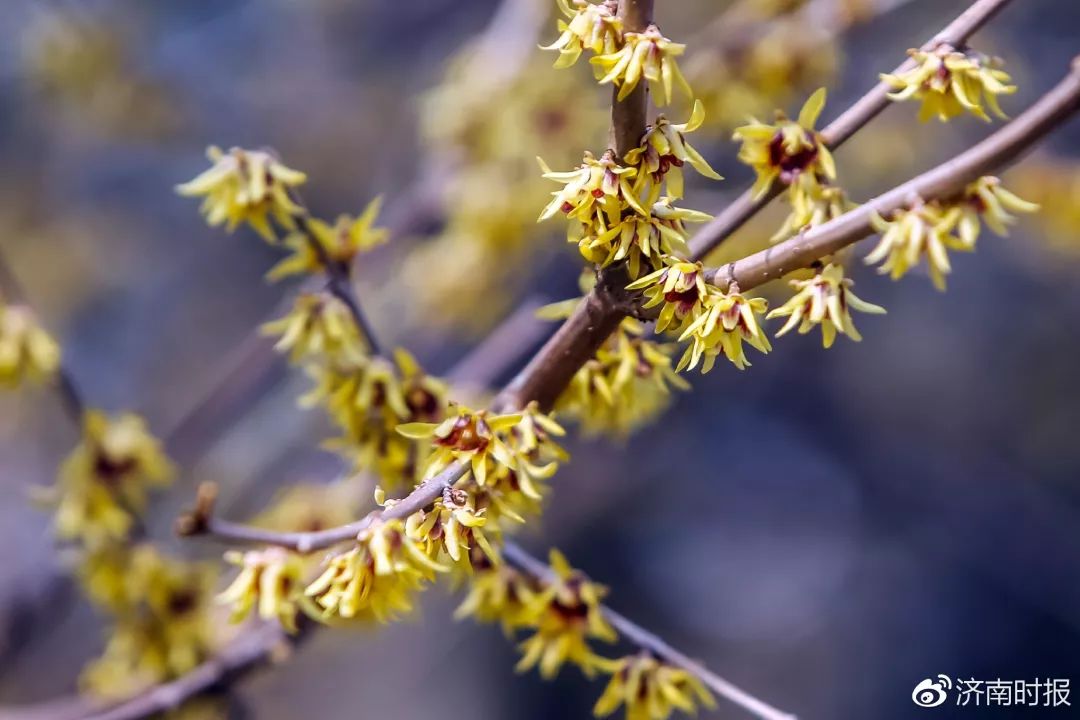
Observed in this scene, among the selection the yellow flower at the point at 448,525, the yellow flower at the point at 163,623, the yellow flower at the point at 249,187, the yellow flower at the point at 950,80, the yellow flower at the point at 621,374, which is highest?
the yellow flower at the point at 950,80

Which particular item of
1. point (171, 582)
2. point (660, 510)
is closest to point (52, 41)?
point (171, 582)

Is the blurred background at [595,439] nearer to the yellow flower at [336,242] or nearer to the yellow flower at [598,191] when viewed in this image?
the yellow flower at [336,242]

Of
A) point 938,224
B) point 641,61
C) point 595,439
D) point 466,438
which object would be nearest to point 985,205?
point 938,224

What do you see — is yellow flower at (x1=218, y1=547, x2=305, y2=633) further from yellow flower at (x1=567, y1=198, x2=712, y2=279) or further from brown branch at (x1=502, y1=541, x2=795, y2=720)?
yellow flower at (x1=567, y1=198, x2=712, y2=279)

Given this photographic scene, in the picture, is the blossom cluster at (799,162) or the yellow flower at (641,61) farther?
the blossom cluster at (799,162)

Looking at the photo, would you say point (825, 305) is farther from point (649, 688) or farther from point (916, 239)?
point (649, 688)

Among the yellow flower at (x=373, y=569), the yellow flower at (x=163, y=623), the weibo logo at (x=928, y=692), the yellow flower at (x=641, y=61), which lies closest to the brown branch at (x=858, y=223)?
the yellow flower at (x=641, y=61)

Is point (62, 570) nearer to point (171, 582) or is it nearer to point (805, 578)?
point (171, 582)
